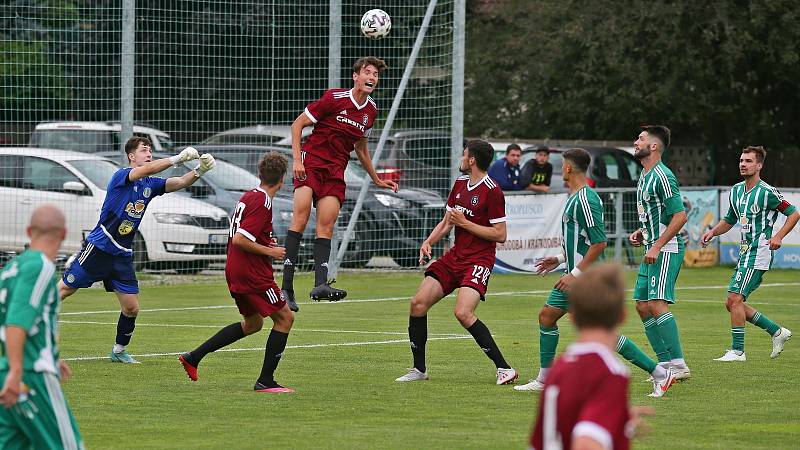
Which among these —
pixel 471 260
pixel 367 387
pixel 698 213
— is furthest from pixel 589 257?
pixel 698 213

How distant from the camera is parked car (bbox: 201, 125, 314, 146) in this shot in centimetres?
2452

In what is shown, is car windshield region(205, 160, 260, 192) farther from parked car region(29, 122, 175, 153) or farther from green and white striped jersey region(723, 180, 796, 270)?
green and white striped jersey region(723, 180, 796, 270)

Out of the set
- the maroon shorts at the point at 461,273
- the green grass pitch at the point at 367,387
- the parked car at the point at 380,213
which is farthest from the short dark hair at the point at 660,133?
the parked car at the point at 380,213

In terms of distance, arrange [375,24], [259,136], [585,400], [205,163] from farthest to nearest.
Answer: [259,136]
[375,24]
[205,163]
[585,400]

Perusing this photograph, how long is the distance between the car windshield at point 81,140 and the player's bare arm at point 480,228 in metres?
12.4

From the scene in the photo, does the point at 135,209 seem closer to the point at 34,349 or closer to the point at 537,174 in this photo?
the point at 34,349

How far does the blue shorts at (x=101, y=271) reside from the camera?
12.5 meters

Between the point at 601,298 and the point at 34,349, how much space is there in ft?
8.98

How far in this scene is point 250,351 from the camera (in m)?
13.6

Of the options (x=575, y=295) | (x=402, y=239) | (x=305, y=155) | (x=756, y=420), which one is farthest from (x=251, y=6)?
(x=575, y=295)

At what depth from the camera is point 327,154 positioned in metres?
13.1

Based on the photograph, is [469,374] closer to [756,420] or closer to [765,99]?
[756,420]

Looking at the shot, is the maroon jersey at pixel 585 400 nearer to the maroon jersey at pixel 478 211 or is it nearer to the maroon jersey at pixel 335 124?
the maroon jersey at pixel 478 211

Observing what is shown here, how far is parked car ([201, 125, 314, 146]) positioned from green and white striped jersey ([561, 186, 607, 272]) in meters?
14.0
